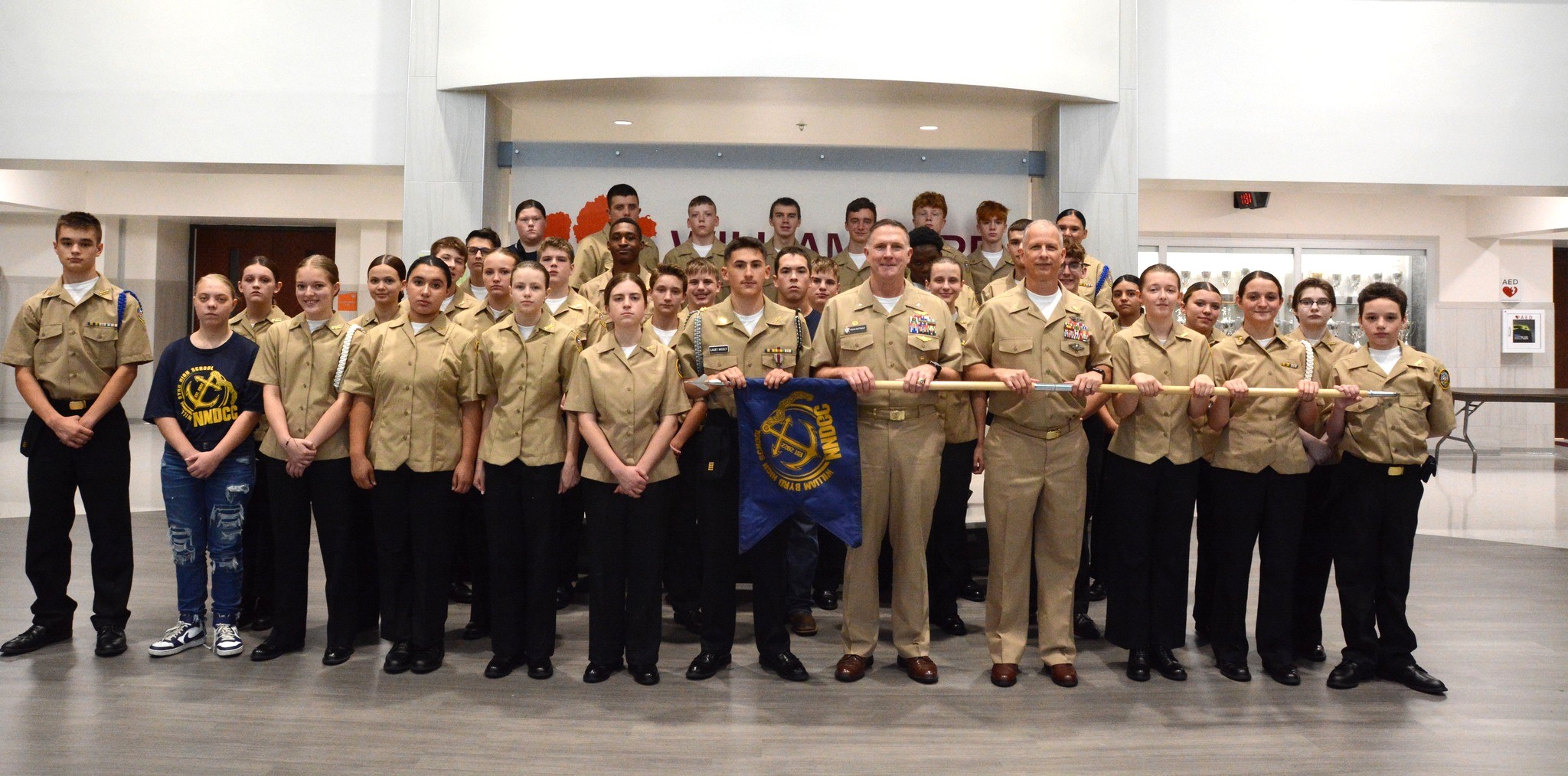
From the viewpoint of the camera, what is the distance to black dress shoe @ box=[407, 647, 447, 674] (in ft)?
13.6

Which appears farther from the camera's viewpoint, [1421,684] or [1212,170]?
[1212,170]

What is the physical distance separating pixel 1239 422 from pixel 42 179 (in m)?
13.5

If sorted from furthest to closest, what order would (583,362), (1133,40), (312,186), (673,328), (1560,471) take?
(312,186)
(1560,471)
(1133,40)
(673,328)
(583,362)

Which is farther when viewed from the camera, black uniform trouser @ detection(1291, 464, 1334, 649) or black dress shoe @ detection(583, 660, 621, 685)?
black uniform trouser @ detection(1291, 464, 1334, 649)

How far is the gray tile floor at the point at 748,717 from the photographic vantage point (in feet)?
10.9

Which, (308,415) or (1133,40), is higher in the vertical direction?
(1133,40)

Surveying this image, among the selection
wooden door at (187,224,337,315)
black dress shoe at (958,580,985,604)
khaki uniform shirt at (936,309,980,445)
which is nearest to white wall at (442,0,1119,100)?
khaki uniform shirt at (936,309,980,445)

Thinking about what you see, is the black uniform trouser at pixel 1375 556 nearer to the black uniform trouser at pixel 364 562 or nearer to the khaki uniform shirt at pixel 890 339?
the khaki uniform shirt at pixel 890 339

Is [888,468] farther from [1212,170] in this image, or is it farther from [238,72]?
[238,72]

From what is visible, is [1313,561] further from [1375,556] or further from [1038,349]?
[1038,349]

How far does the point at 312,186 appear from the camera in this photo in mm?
13102

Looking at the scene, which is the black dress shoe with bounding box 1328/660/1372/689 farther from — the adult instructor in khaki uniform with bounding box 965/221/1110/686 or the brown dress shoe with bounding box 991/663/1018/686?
the brown dress shoe with bounding box 991/663/1018/686

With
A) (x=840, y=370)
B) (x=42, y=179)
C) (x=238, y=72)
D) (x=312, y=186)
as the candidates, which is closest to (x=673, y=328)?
(x=840, y=370)

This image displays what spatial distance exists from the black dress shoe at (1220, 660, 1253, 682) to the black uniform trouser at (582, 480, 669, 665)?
2.33 metres
